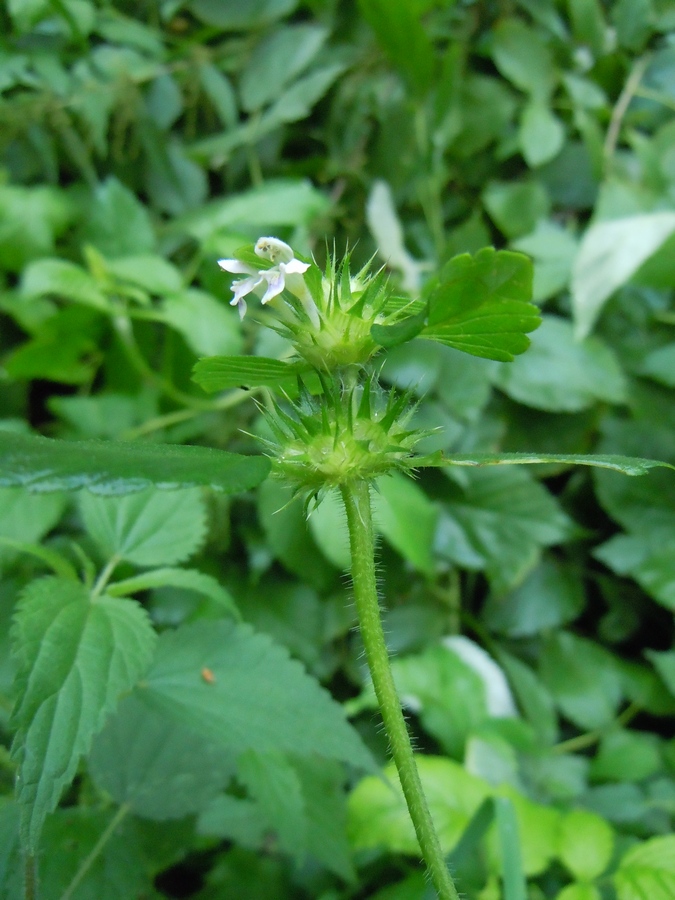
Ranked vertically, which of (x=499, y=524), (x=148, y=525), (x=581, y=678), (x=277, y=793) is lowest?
(x=581, y=678)

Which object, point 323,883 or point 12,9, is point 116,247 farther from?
point 323,883

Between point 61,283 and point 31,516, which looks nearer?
point 31,516

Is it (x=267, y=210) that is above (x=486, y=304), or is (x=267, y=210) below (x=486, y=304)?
below

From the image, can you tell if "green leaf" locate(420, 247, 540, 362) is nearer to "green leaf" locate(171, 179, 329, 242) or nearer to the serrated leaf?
the serrated leaf

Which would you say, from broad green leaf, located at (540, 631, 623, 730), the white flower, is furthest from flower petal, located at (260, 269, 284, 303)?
broad green leaf, located at (540, 631, 623, 730)

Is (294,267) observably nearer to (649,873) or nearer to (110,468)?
(110,468)

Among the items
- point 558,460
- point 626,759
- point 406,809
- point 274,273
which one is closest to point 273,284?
point 274,273

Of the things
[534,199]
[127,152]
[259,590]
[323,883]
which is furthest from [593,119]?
[323,883]
